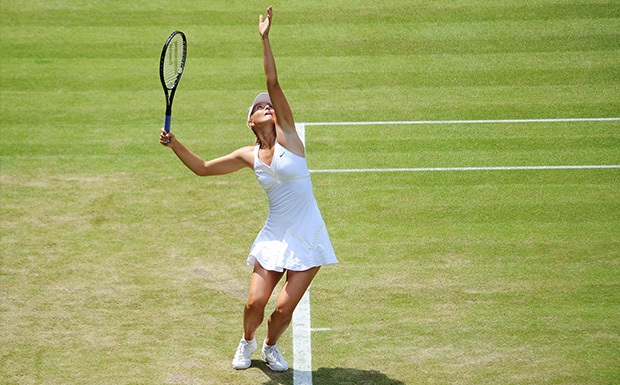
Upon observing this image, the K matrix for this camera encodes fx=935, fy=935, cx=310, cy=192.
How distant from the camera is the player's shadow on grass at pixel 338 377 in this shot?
8625mm

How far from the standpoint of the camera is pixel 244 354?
29.1 ft

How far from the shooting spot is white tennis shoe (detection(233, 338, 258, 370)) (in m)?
8.84

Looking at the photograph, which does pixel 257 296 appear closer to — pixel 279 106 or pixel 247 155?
pixel 247 155

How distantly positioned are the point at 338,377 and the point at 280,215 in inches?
63.5

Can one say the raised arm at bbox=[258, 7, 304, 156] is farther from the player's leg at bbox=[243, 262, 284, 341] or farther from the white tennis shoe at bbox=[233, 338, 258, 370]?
the white tennis shoe at bbox=[233, 338, 258, 370]

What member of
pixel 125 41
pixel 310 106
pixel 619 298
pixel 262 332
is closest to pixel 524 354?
pixel 619 298

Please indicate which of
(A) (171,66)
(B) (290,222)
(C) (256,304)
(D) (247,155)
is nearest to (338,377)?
(C) (256,304)

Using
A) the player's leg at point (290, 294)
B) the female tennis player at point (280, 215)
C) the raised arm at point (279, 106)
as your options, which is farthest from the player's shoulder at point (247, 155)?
the player's leg at point (290, 294)

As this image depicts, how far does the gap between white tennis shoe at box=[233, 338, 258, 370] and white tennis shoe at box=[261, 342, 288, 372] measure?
0.12 metres

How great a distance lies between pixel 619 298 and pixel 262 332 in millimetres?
3861

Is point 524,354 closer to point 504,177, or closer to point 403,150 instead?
point 504,177

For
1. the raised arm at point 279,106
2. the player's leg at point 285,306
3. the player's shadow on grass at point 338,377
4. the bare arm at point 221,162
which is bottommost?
the player's shadow on grass at point 338,377

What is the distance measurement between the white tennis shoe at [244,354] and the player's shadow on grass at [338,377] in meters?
0.16

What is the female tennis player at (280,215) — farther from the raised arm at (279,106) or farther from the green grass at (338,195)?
the green grass at (338,195)
